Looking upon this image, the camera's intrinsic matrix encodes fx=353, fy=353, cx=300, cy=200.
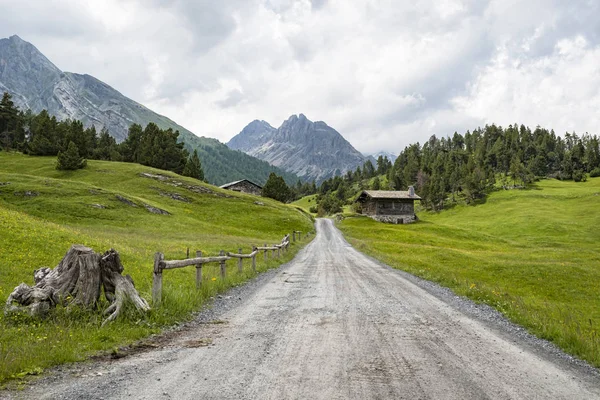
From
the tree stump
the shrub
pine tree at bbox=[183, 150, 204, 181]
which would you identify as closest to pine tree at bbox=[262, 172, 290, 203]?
pine tree at bbox=[183, 150, 204, 181]

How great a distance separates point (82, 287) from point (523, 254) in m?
48.4

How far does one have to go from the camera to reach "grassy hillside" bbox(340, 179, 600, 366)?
12500 millimetres

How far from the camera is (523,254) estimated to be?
144 feet

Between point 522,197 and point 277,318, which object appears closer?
point 277,318

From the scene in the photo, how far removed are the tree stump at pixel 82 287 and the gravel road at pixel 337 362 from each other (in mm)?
1924

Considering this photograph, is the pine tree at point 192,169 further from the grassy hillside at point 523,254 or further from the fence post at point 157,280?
the fence post at point 157,280

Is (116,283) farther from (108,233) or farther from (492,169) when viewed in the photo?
(492,169)

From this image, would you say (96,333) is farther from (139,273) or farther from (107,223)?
(107,223)

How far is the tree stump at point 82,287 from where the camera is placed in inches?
328

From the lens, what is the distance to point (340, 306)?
37.7 feet

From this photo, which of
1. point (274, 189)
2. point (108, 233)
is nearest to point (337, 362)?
point (108, 233)

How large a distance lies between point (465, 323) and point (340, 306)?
3.68m

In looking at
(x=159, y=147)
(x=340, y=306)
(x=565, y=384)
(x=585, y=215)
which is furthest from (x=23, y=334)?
(x=585, y=215)

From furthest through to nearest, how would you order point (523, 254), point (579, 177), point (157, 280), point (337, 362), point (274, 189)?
point (579, 177) < point (274, 189) < point (523, 254) < point (157, 280) < point (337, 362)
